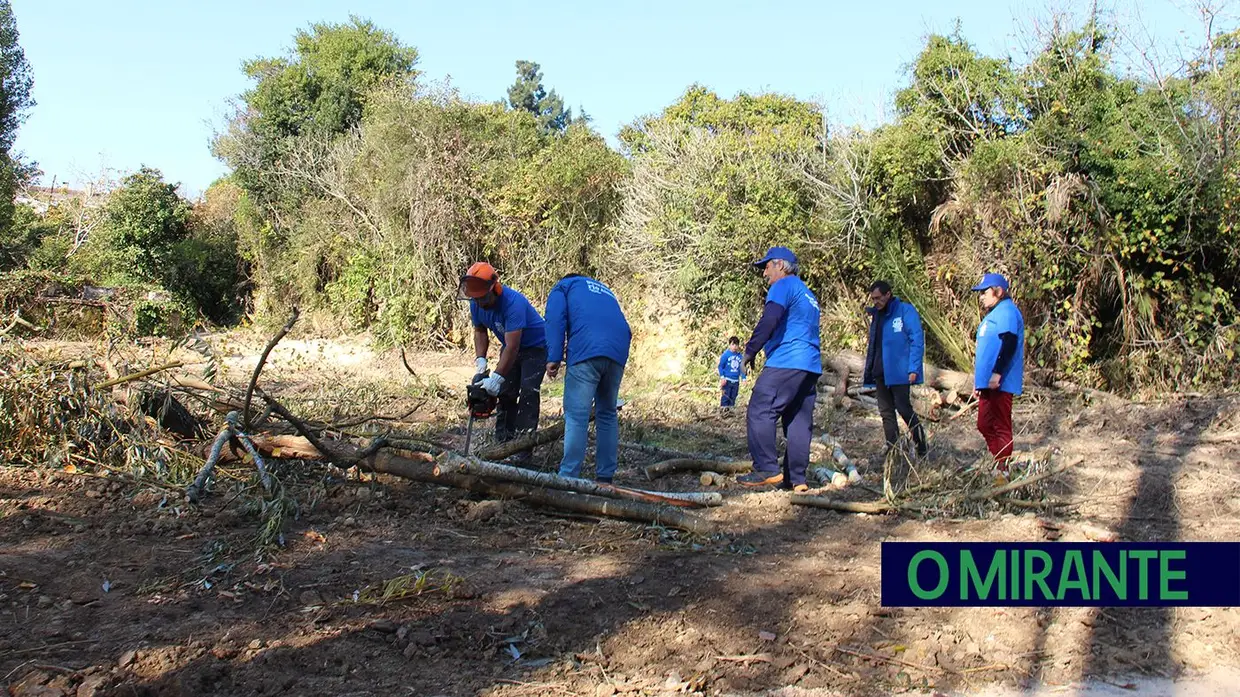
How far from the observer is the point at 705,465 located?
7000mm

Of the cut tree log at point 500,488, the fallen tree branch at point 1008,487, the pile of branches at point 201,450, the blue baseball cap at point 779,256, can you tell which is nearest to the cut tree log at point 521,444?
the pile of branches at point 201,450

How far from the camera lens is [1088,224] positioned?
11328 millimetres

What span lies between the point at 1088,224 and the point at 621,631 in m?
9.82

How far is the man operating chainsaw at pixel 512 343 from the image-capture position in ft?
20.8

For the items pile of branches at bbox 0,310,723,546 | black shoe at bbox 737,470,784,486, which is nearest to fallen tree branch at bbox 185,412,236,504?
pile of branches at bbox 0,310,723,546

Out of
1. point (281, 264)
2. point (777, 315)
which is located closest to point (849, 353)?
point (777, 315)

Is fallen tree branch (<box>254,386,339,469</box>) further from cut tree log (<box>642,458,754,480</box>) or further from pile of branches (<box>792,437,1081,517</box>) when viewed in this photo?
pile of branches (<box>792,437,1081,517</box>)

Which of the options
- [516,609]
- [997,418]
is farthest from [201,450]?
[997,418]

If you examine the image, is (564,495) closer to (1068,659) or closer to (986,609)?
(986,609)

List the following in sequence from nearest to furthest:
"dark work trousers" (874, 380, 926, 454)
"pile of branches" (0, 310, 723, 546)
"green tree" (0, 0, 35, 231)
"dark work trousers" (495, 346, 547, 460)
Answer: "pile of branches" (0, 310, 723, 546)
"dark work trousers" (495, 346, 547, 460)
"dark work trousers" (874, 380, 926, 454)
"green tree" (0, 0, 35, 231)

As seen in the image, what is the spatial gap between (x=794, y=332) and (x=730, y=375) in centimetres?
483

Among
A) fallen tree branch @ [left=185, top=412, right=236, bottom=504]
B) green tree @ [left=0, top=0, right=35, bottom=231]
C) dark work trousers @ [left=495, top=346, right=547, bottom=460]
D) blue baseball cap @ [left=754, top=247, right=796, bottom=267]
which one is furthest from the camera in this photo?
green tree @ [left=0, top=0, right=35, bottom=231]

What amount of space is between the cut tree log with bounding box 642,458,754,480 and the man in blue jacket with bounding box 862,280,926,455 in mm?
1136

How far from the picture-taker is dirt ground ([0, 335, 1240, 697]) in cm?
343
